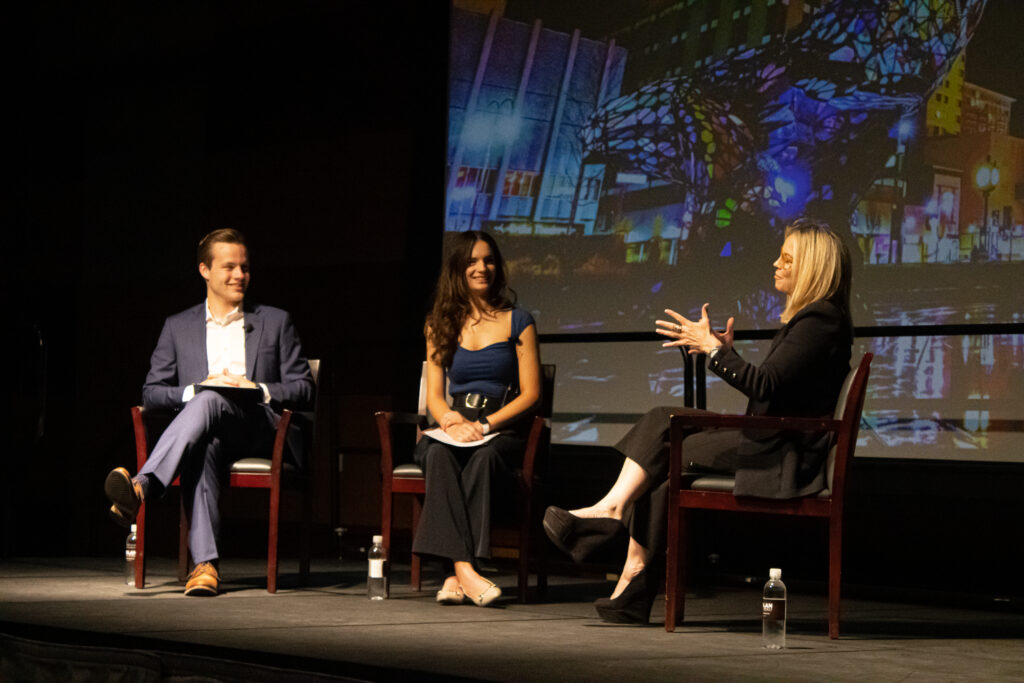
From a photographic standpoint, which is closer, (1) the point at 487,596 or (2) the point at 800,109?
(1) the point at 487,596

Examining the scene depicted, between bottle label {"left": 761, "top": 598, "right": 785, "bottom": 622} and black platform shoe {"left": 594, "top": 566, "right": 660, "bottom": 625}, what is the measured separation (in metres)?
0.43

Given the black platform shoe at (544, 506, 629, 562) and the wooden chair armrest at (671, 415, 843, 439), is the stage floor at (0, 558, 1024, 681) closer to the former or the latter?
the black platform shoe at (544, 506, 629, 562)

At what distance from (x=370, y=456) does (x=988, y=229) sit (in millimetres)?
3073

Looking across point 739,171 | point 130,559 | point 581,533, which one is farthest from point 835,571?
point 130,559

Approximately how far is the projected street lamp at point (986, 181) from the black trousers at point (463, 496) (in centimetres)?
178

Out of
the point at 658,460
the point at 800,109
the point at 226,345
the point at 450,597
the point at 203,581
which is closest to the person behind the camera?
the point at 658,460

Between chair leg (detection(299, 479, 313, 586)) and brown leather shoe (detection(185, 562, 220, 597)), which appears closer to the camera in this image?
brown leather shoe (detection(185, 562, 220, 597))

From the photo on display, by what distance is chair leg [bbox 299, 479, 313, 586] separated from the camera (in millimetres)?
4391

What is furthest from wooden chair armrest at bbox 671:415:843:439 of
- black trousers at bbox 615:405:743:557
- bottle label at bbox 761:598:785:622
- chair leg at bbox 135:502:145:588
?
chair leg at bbox 135:502:145:588

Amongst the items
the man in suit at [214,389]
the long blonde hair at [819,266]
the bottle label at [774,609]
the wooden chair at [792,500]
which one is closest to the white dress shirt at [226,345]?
the man in suit at [214,389]

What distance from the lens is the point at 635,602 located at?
358 centimetres

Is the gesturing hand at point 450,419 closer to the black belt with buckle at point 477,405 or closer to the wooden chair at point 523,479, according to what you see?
the black belt with buckle at point 477,405

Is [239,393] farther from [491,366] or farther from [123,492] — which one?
[491,366]

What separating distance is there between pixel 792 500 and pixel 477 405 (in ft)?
3.91
